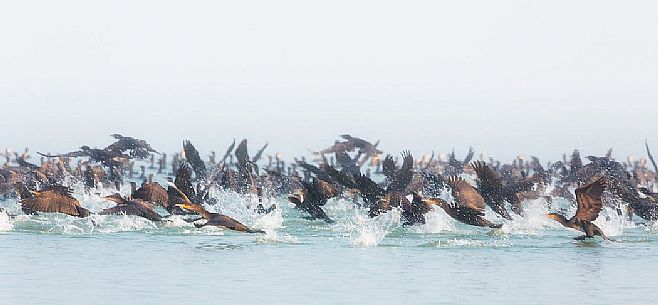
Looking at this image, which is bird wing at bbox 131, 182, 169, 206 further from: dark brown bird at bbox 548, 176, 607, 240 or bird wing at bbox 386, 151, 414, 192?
dark brown bird at bbox 548, 176, 607, 240

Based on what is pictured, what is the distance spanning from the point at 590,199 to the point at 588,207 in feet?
1.01

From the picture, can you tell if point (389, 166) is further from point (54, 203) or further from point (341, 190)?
point (54, 203)

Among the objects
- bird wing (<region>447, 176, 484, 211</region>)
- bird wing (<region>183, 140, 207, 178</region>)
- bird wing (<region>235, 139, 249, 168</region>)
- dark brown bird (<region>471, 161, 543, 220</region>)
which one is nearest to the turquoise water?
dark brown bird (<region>471, 161, 543, 220</region>)

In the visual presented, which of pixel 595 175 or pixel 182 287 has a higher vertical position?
pixel 595 175

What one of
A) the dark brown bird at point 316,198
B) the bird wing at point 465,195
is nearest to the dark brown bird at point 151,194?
the dark brown bird at point 316,198

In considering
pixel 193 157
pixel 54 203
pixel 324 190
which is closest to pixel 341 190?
pixel 324 190

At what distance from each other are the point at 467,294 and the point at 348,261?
14.8 ft

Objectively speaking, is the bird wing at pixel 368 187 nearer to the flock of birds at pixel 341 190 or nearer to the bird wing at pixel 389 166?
the flock of birds at pixel 341 190

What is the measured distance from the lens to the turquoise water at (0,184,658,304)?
808 inches

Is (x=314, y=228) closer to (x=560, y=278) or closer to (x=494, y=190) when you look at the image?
(x=494, y=190)

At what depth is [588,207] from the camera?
26.6m

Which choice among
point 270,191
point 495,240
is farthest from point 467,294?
point 270,191

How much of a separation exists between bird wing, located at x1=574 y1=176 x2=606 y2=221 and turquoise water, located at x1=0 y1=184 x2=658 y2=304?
2.42 feet

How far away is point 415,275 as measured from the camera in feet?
75.3
